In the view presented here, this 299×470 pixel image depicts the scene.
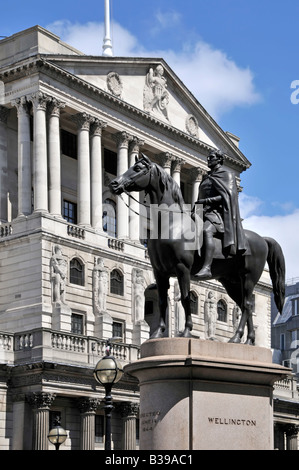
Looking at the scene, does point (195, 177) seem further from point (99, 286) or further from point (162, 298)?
point (162, 298)

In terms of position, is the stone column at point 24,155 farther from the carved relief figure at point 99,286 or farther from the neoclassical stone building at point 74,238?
the carved relief figure at point 99,286

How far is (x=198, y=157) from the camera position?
261 feet

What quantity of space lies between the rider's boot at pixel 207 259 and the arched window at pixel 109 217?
51.0 metres

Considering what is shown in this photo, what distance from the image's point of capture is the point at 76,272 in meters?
65.7

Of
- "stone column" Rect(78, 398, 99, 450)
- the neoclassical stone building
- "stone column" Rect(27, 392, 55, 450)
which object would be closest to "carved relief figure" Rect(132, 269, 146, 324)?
the neoclassical stone building

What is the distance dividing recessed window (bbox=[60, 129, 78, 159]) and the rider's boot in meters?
49.8

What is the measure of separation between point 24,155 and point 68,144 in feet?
19.1

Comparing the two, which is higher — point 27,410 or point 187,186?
point 187,186

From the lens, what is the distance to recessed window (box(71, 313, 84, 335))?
64.4m

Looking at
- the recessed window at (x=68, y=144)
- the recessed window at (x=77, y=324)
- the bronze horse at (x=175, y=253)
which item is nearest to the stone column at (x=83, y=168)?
the recessed window at (x=68, y=144)

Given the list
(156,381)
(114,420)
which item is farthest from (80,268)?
(156,381)
